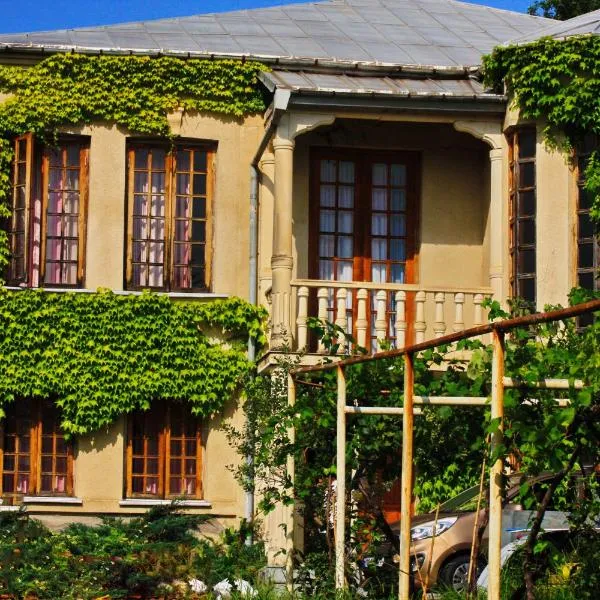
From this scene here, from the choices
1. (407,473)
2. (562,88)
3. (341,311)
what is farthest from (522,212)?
(407,473)

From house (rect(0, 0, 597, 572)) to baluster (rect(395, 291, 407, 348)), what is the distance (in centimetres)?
3

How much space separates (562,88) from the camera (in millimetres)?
19484

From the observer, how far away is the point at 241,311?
20844mm

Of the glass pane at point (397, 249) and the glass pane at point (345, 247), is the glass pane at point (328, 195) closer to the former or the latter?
the glass pane at point (345, 247)

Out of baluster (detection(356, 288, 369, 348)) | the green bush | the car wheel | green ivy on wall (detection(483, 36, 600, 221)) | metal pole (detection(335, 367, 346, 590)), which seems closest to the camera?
metal pole (detection(335, 367, 346, 590))

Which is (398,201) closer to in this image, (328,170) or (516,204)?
(328,170)

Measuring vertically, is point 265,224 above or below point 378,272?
above

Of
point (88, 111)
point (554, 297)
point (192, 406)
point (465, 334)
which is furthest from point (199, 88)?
point (465, 334)

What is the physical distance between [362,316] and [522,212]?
2667 mm

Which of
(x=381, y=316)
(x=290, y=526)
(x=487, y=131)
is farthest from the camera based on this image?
(x=487, y=131)

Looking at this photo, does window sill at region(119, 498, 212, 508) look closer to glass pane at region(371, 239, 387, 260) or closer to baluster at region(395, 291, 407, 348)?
baluster at region(395, 291, 407, 348)

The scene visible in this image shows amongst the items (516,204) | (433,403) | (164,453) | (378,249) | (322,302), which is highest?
(516,204)

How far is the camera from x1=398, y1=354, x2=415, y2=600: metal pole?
982 centimetres

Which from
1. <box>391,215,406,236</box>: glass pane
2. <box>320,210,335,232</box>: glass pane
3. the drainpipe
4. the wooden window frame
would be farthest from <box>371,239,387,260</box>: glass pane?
the wooden window frame
